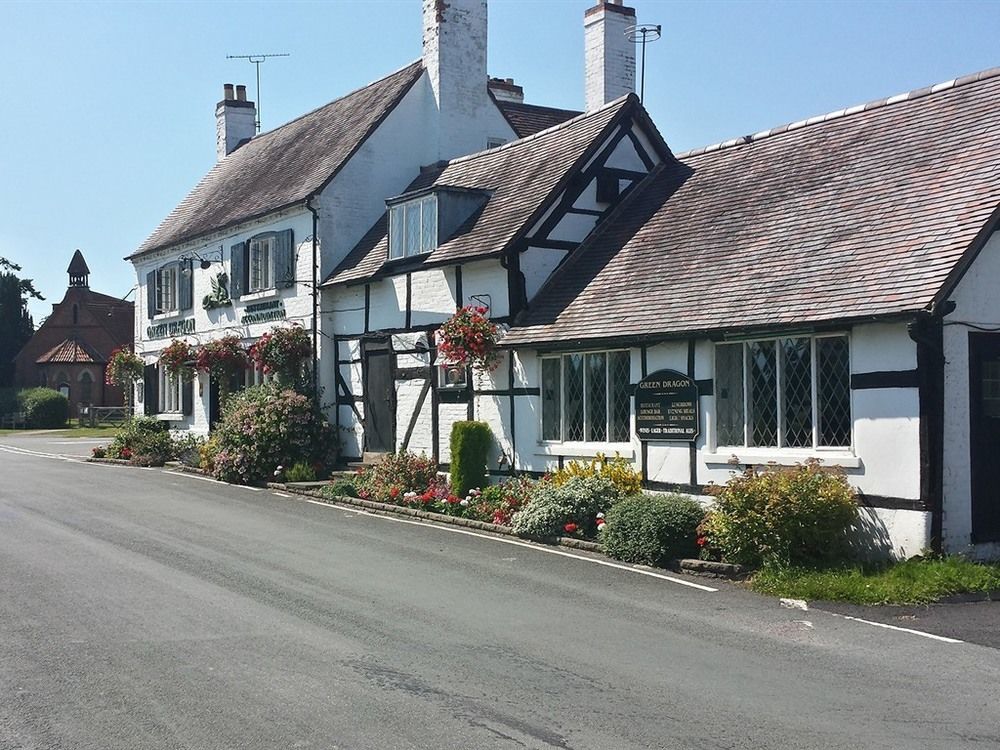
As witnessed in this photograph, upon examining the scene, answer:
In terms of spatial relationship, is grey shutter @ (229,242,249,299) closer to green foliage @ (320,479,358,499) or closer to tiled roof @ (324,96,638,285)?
tiled roof @ (324,96,638,285)

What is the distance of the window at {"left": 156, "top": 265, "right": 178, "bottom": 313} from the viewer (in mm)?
31328

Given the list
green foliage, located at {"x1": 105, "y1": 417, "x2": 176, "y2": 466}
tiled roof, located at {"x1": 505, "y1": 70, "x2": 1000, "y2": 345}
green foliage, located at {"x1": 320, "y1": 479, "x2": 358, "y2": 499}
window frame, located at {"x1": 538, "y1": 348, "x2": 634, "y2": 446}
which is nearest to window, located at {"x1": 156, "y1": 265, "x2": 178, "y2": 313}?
green foliage, located at {"x1": 105, "y1": 417, "x2": 176, "y2": 466}

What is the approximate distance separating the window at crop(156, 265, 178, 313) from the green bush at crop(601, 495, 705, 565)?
21082 millimetres

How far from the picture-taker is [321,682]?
24.1 feet

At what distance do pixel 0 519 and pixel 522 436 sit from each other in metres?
8.05

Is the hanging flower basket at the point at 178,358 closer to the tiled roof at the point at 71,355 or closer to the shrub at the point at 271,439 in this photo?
the shrub at the point at 271,439

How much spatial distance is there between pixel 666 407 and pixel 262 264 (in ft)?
47.5

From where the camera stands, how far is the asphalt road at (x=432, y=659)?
21.2 feet

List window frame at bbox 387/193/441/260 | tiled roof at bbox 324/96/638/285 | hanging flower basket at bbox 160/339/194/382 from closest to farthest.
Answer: tiled roof at bbox 324/96/638/285 < window frame at bbox 387/193/441/260 < hanging flower basket at bbox 160/339/194/382

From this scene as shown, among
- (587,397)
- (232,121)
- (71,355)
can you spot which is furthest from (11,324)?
(587,397)

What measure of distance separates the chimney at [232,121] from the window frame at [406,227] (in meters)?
15.0

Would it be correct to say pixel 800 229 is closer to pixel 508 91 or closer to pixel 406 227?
pixel 406 227

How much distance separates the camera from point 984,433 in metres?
12.2

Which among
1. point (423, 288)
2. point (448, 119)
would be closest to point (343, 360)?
point (423, 288)
